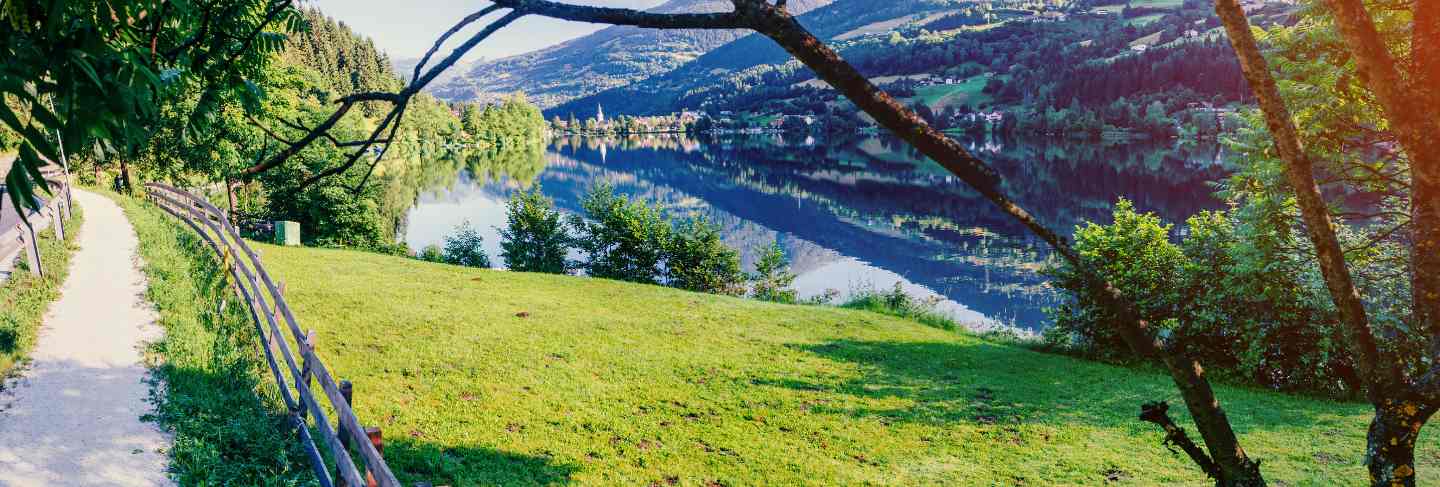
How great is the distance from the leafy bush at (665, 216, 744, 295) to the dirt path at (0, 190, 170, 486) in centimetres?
1911

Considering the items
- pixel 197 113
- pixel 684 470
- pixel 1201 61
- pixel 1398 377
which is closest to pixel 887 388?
pixel 684 470

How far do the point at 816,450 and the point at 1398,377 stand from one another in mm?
7814

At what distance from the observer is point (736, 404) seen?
12844 millimetres

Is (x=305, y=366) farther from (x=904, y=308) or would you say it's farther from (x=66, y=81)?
(x=904, y=308)

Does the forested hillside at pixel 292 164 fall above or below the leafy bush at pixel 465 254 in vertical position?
above

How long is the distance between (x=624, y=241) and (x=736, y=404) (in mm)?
19450

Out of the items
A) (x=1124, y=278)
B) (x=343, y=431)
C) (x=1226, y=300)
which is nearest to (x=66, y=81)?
(x=343, y=431)

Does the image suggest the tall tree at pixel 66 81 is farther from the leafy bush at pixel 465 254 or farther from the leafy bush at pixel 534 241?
the leafy bush at pixel 465 254

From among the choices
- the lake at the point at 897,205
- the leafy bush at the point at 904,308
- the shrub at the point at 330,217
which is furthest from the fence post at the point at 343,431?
the shrub at the point at 330,217

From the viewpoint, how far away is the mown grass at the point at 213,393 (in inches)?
295

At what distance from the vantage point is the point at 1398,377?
389cm

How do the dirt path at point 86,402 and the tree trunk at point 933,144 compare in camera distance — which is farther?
the dirt path at point 86,402

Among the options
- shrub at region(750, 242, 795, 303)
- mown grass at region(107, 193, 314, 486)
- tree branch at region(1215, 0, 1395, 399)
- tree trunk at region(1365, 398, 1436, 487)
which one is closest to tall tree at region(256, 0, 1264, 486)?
tree branch at region(1215, 0, 1395, 399)

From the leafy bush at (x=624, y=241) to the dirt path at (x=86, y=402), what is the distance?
18.2 metres
